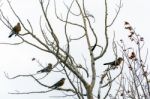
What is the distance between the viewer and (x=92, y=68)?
→ 6.25 m

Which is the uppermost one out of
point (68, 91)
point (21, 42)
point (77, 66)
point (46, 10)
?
point (46, 10)

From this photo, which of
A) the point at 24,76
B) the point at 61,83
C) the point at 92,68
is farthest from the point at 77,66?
the point at 61,83

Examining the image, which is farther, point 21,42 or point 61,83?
point 61,83

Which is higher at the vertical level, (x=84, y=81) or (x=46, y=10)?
(x=46, y=10)

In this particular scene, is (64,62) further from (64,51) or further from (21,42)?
(21,42)

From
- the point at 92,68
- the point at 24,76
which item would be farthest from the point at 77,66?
the point at 24,76

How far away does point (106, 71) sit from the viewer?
259 inches

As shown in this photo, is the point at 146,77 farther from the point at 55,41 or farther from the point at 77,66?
the point at 55,41

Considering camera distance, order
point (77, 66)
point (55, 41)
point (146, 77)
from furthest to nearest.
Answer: point (146, 77) → point (77, 66) → point (55, 41)

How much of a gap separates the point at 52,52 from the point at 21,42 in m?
0.52

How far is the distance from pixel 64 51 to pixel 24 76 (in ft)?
2.42

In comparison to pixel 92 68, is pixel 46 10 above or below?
above

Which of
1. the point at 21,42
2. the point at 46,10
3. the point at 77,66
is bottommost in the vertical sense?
the point at 77,66

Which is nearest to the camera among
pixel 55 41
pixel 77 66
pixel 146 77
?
pixel 55 41
